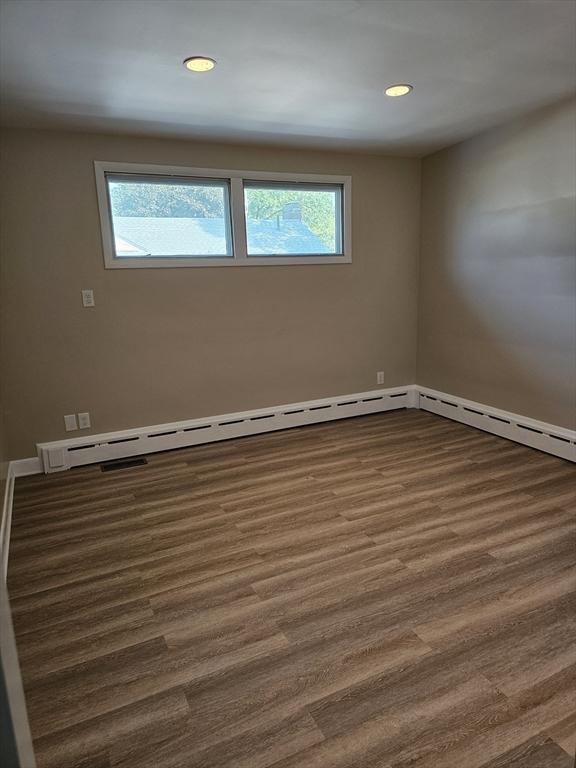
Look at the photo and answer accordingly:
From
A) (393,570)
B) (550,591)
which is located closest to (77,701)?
(393,570)

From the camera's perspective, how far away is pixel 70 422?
3744mm

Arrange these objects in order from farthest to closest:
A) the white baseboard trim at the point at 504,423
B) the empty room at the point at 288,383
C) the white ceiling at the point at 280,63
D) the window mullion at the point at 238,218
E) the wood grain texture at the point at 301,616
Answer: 1. the window mullion at the point at 238,218
2. the white baseboard trim at the point at 504,423
3. the white ceiling at the point at 280,63
4. the empty room at the point at 288,383
5. the wood grain texture at the point at 301,616

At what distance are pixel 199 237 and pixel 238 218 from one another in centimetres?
37

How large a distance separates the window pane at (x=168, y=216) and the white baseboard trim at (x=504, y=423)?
2452 mm

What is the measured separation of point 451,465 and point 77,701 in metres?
2.73

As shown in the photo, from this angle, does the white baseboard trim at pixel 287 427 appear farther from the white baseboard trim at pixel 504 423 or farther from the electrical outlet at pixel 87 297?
→ the electrical outlet at pixel 87 297

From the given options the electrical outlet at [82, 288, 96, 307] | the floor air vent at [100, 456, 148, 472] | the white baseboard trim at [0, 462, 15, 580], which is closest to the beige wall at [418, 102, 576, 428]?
the floor air vent at [100, 456, 148, 472]

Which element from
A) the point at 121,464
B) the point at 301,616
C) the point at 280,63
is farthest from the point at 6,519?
the point at 280,63

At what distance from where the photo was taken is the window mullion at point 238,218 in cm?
400

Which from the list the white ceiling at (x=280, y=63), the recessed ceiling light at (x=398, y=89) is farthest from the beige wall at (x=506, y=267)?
the recessed ceiling light at (x=398, y=89)

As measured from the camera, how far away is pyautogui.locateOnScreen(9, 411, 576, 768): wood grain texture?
150 cm

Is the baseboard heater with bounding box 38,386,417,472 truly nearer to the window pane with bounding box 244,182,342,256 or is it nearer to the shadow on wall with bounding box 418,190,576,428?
the shadow on wall with bounding box 418,190,576,428

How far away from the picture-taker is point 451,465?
354 cm

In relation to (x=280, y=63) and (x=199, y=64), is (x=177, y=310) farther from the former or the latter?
(x=280, y=63)
